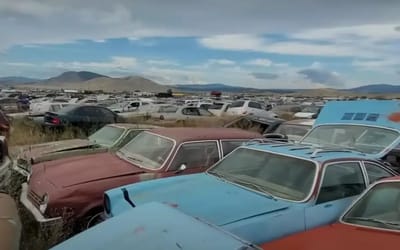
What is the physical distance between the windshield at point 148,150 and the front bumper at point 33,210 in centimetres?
161

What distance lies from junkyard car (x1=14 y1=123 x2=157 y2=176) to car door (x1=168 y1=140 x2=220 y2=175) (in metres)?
2.45

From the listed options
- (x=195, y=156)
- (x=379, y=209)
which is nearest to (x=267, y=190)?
(x=379, y=209)

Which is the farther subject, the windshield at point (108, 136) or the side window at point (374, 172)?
the windshield at point (108, 136)

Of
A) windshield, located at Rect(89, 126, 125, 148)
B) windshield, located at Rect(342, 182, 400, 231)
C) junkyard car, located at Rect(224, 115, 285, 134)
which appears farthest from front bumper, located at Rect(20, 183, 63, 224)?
junkyard car, located at Rect(224, 115, 285, 134)

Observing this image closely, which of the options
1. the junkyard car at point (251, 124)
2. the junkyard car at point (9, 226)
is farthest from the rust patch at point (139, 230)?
the junkyard car at point (251, 124)

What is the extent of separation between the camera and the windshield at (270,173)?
5094mm

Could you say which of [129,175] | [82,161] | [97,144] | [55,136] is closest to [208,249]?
[129,175]

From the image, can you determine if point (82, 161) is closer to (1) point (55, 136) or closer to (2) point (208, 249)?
(2) point (208, 249)

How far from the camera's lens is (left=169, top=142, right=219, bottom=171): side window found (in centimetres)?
706

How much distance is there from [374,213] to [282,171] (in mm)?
1280

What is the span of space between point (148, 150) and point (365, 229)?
13.5ft

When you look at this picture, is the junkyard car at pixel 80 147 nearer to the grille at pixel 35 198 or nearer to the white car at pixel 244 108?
the grille at pixel 35 198

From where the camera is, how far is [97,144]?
10.4m

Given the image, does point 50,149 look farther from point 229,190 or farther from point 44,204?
point 229,190
